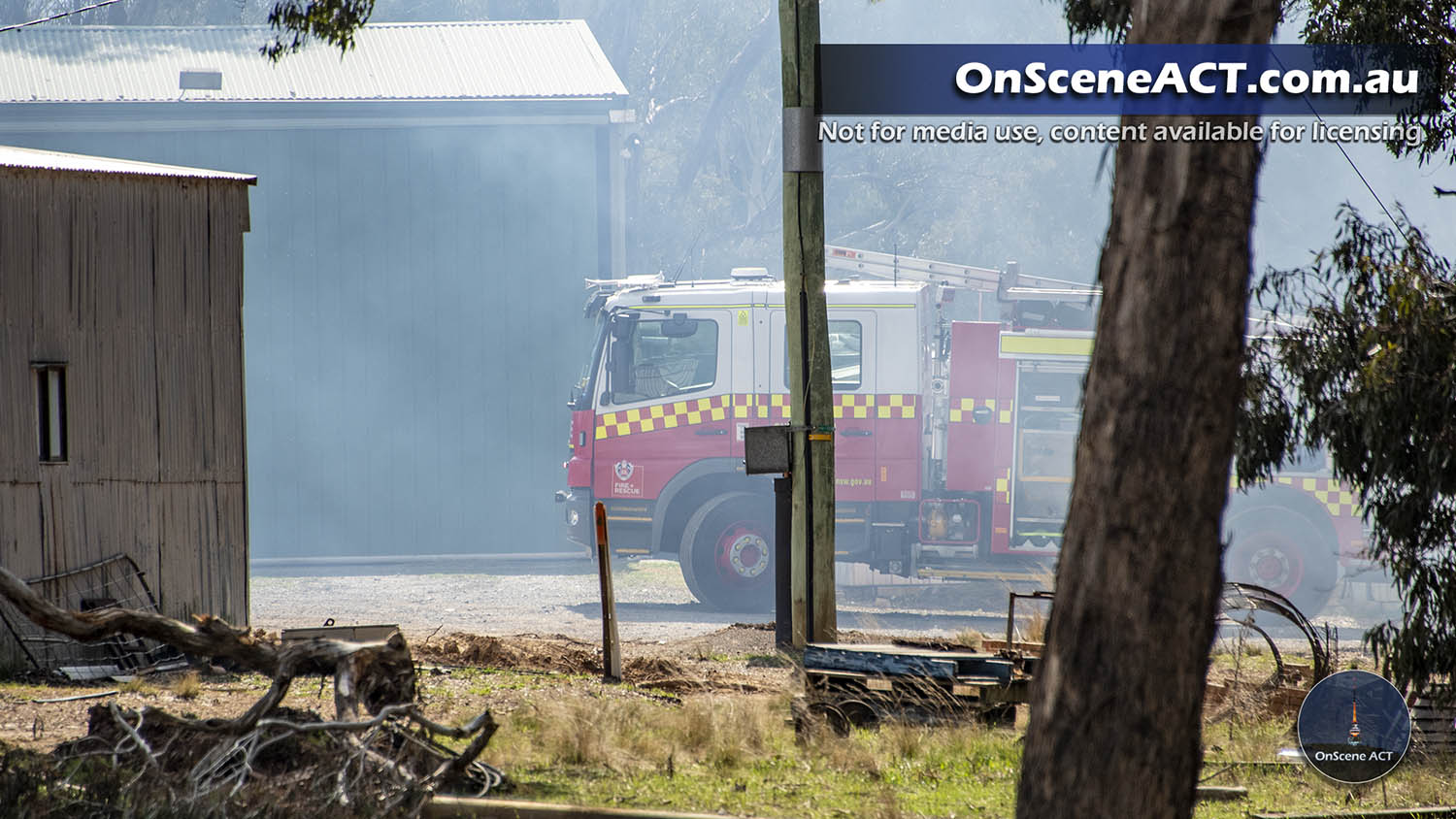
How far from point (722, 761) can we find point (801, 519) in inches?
124

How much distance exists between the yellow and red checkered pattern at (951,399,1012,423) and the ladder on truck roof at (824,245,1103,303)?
4.37 feet

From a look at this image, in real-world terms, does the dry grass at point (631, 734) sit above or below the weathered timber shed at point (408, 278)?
below

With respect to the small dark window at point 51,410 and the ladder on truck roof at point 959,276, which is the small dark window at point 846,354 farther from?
the small dark window at point 51,410

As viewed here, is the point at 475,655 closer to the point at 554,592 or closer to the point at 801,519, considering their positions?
the point at 801,519

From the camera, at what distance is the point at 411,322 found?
781 inches

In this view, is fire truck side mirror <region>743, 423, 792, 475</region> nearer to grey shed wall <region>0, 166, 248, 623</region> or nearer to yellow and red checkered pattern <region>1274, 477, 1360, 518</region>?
grey shed wall <region>0, 166, 248, 623</region>

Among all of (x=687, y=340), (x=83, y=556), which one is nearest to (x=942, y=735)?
(x=83, y=556)

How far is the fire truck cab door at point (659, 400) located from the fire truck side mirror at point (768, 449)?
504cm

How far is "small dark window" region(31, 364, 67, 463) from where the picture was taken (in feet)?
30.9

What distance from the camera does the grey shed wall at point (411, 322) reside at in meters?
19.6

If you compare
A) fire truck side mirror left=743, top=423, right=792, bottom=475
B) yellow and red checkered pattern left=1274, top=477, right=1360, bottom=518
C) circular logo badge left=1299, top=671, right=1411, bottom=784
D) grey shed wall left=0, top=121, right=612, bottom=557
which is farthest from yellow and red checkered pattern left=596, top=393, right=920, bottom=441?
circular logo badge left=1299, top=671, right=1411, bottom=784

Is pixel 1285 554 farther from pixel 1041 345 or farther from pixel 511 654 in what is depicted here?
pixel 511 654

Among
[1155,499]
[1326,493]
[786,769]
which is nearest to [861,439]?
Answer: [1326,493]

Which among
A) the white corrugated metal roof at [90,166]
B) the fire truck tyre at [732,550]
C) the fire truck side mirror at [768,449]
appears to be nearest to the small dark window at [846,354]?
the fire truck tyre at [732,550]
